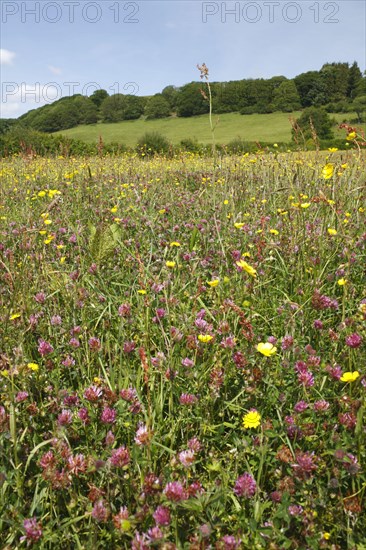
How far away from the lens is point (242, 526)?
1248 mm

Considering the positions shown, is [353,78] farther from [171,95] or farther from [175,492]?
[175,492]

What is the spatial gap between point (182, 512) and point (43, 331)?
1.14 meters

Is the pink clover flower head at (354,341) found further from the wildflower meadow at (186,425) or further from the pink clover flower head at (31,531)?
the pink clover flower head at (31,531)

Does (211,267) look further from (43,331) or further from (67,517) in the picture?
(67,517)

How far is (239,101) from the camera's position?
6128cm

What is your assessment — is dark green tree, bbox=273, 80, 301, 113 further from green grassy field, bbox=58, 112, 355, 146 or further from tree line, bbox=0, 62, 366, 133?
green grassy field, bbox=58, 112, 355, 146

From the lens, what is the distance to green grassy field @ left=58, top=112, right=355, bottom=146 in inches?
1629

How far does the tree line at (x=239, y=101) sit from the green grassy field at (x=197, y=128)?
2.25 meters

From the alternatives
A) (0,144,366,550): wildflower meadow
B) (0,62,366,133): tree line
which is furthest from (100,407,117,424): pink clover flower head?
(0,62,366,133): tree line

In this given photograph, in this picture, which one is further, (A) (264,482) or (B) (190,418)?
(B) (190,418)

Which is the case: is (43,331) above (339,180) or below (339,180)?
below

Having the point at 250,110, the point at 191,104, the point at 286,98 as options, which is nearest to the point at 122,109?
the point at 191,104

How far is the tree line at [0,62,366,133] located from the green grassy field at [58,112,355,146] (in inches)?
88.5

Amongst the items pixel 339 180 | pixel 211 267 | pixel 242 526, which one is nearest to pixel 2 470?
pixel 242 526
